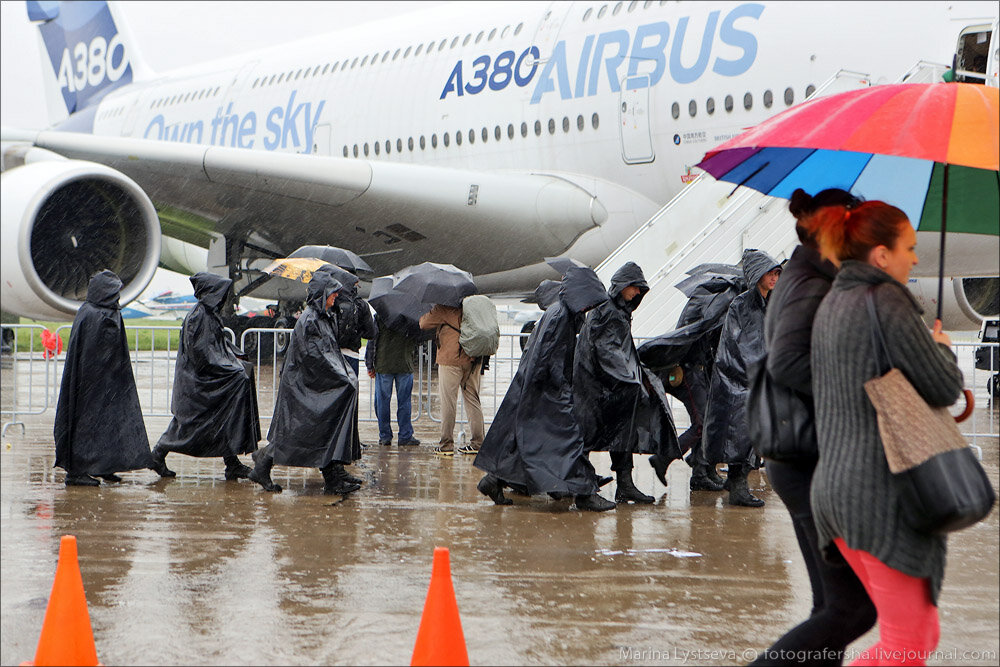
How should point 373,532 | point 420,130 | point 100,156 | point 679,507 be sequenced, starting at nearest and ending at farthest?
point 373,532
point 679,507
point 100,156
point 420,130

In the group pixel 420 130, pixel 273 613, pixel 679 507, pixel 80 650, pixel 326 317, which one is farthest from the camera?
pixel 420 130

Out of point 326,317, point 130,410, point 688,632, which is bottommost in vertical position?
point 688,632

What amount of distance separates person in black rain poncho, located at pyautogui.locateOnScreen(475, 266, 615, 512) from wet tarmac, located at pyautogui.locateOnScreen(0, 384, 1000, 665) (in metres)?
0.25

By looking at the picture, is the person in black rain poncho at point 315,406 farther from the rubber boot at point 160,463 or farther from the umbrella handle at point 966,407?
the umbrella handle at point 966,407

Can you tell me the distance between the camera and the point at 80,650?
11.7ft

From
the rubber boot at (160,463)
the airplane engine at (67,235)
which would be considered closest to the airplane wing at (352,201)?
the airplane engine at (67,235)

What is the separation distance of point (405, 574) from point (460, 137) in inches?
427

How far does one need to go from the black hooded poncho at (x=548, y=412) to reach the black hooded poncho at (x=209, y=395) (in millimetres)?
1828

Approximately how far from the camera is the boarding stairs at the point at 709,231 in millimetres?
10672

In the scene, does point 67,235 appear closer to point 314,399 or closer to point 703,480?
point 314,399

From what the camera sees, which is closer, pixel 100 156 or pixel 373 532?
pixel 373 532

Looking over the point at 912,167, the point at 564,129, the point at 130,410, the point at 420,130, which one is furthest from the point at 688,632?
the point at 420,130

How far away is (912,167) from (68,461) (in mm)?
5489

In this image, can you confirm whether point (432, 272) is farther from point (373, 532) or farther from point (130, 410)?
point (373, 532)
